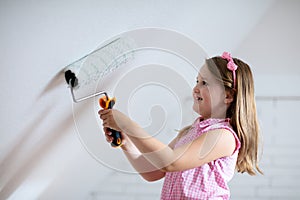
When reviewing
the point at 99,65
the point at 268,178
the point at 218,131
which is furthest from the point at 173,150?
the point at 268,178

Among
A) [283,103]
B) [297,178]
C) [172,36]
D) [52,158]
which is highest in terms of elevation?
[172,36]

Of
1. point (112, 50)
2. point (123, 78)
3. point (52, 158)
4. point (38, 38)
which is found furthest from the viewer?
point (52, 158)

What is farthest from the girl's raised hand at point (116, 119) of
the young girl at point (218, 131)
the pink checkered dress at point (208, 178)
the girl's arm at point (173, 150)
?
the pink checkered dress at point (208, 178)

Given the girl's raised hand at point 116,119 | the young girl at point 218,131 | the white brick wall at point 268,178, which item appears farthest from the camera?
the white brick wall at point 268,178

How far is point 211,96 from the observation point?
110 cm

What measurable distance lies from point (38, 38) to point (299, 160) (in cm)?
125

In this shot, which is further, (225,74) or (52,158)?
(52,158)

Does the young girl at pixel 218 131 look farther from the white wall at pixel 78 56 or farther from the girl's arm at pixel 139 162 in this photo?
the white wall at pixel 78 56

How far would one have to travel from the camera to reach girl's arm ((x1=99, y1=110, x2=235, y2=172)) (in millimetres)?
887

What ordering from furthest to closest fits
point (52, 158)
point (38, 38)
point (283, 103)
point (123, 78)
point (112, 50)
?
point (283, 103)
point (52, 158)
point (123, 78)
point (112, 50)
point (38, 38)

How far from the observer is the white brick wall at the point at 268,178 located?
1.71 meters

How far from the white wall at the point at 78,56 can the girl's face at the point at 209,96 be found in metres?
0.17

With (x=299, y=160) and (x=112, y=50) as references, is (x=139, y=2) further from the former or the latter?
(x=299, y=160)

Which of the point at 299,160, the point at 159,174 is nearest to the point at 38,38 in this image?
the point at 159,174
